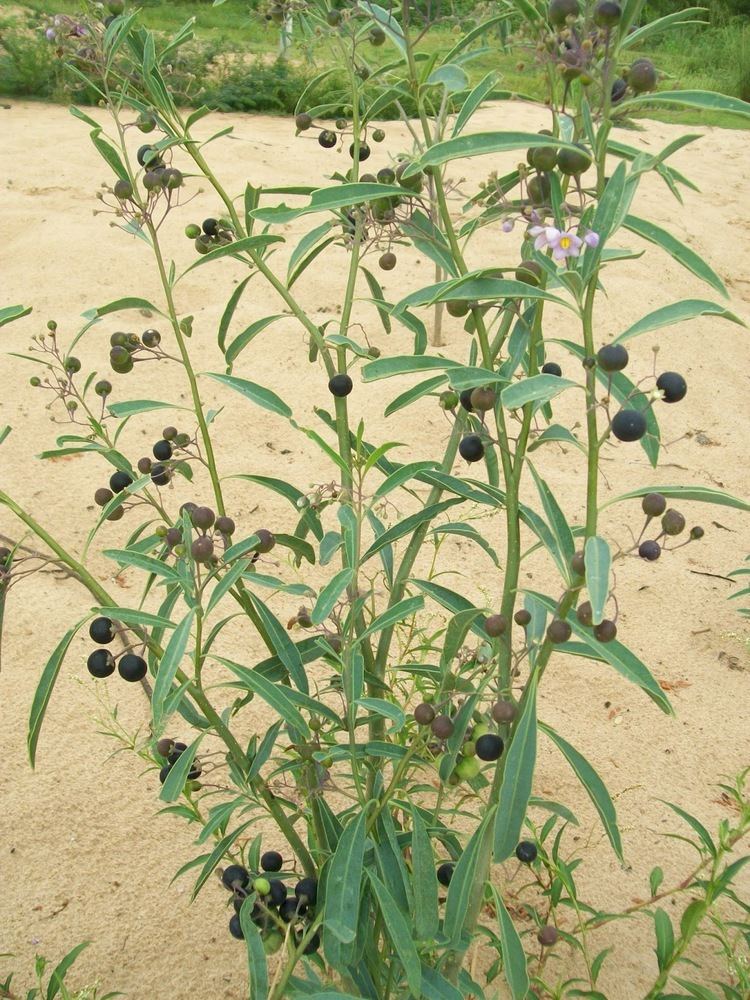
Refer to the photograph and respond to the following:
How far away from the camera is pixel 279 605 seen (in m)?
2.67

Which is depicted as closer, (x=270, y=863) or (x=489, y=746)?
(x=489, y=746)

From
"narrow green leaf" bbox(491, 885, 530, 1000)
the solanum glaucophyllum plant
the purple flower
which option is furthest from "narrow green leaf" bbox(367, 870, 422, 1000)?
the purple flower

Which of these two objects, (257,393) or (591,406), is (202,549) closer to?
(257,393)

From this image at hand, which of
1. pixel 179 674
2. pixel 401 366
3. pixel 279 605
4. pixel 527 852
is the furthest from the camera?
pixel 279 605

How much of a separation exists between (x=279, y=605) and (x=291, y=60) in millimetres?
7197

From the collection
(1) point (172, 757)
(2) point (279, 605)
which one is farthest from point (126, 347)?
(2) point (279, 605)

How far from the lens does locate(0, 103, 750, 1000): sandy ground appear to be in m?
1.85

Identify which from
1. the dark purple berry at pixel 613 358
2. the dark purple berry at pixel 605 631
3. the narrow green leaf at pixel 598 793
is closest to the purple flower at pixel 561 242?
the dark purple berry at pixel 613 358

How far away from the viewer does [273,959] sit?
1730 mm

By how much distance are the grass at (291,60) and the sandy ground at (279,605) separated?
1.42 m

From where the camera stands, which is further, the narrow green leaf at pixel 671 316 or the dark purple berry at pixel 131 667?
the dark purple berry at pixel 131 667

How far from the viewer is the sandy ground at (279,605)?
1846 mm

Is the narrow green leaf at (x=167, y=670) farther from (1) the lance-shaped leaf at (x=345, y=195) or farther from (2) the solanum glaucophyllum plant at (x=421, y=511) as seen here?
(1) the lance-shaped leaf at (x=345, y=195)

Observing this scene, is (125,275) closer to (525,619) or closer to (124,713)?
(124,713)
